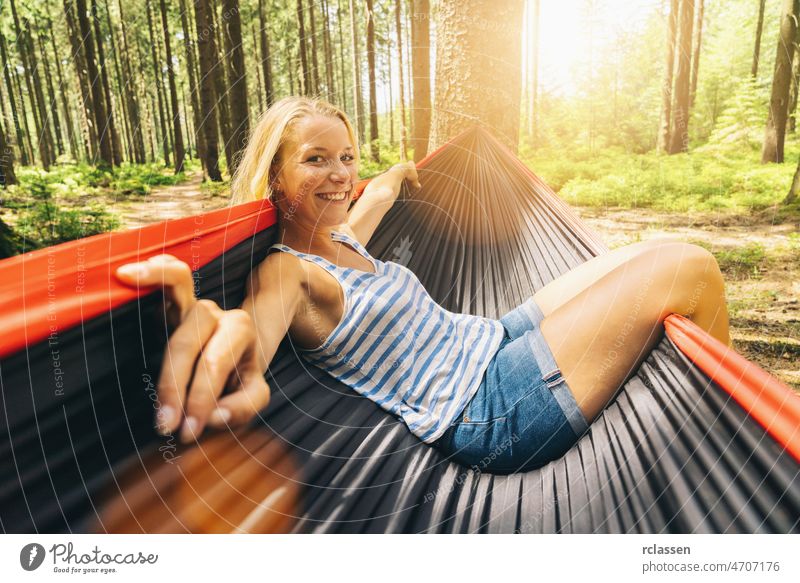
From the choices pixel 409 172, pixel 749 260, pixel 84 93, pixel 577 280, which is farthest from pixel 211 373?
pixel 84 93

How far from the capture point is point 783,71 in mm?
4410

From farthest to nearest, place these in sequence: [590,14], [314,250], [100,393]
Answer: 1. [590,14]
2. [314,250]
3. [100,393]

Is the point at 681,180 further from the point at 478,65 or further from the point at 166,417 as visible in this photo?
the point at 166,417

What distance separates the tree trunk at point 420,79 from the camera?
3.13 metres

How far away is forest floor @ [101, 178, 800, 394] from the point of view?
207cm

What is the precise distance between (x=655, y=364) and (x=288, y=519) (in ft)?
2.50

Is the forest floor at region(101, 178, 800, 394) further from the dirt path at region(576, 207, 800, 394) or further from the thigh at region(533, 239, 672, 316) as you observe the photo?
the thigh at region(533, 239, 672, 316)

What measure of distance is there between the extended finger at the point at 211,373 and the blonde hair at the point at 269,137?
1.39 ft

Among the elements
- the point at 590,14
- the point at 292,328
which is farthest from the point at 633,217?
the point at 292,328

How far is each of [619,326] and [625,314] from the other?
0.09 feet

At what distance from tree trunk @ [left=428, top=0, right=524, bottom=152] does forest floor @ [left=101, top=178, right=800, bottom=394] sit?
1.07m

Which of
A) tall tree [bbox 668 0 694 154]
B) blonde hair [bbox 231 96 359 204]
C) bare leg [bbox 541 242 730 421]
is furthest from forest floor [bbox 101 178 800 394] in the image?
tall tree [bbox 668 0 694 154]

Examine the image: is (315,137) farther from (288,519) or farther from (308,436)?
(288,519)
